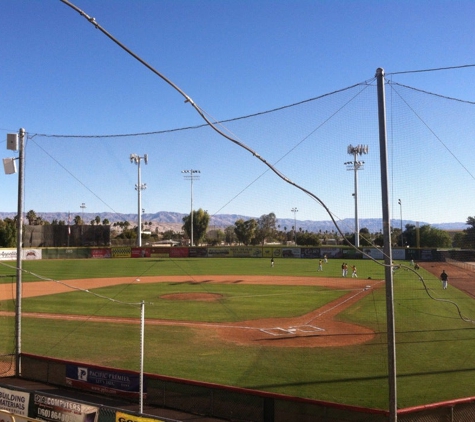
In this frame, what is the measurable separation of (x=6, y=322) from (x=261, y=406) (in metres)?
14.1

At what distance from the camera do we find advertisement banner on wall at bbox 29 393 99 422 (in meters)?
8.41

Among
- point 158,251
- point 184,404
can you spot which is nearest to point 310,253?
point 158,251

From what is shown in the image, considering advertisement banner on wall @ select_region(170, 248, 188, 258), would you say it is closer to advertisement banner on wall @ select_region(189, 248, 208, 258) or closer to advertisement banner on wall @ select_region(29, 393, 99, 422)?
advertisement banner on wall @ select_region(189, 248, 208, 258)

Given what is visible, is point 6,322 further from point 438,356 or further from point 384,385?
point 438,356

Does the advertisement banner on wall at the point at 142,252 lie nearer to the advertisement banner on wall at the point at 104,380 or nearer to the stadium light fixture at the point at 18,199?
the stadium light fixture at the point at 18,199

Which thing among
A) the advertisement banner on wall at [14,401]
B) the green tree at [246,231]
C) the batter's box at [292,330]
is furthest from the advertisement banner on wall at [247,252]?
the advertisement banner on wall at [14,401]

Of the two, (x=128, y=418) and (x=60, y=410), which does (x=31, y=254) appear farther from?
(x=128, y=418)

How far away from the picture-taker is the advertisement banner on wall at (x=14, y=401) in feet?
30.1

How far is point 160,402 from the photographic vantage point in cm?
1002

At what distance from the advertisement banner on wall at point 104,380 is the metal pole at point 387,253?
5.63 metres

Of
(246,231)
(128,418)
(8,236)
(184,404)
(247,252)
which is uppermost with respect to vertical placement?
(246,231)

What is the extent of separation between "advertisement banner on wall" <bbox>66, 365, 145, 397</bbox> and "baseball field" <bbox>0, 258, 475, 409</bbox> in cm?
167

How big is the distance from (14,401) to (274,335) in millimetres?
9141

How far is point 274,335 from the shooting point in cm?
1633
